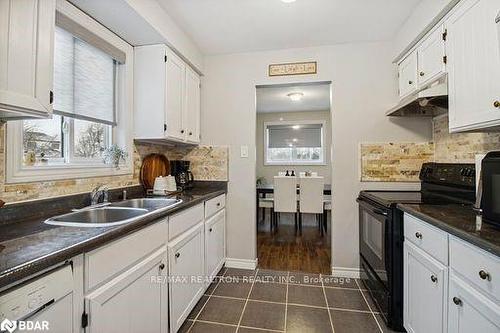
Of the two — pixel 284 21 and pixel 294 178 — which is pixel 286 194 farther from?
pixel 284 21

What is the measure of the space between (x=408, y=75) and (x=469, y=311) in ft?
6.21

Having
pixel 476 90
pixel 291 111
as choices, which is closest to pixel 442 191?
pixel 476 90

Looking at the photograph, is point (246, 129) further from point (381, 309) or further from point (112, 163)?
point (381, 309)

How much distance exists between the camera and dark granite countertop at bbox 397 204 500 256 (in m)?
0.94

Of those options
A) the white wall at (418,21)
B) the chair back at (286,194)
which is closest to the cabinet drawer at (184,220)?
the chair back at (286,194)

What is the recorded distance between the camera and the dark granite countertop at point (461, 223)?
0.94 metres

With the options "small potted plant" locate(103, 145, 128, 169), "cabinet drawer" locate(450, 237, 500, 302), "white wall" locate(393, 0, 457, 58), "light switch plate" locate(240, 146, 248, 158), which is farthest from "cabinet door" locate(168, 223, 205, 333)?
"white wall" locate(393, 0, 457, 58)

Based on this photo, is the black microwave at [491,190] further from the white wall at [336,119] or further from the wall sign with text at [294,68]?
the wall sign with text at [294,68]

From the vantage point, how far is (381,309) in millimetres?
1886

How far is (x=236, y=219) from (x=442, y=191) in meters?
1.90

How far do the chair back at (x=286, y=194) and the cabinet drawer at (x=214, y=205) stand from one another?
140 centimetres

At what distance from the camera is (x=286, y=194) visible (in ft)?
12.9

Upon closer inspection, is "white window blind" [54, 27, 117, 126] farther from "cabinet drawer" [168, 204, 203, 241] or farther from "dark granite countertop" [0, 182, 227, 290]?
"cabinet drawer" [168, 204, 203, 241]

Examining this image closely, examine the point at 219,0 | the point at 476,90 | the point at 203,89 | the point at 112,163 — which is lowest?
the point at 112,163
